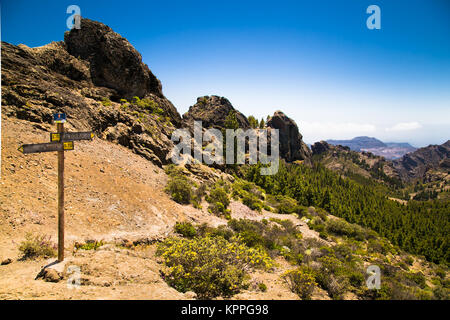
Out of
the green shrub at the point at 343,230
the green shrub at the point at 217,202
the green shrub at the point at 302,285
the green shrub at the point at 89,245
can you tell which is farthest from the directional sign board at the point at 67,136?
the green shrub at the point at 343,230

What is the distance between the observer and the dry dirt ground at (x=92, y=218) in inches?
265

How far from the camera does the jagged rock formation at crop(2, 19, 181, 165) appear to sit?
1852 centimetres

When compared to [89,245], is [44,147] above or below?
above

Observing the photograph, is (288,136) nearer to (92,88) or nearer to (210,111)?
(210,111)

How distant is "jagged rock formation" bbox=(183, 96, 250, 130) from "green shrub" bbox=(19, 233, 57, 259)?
223 feet

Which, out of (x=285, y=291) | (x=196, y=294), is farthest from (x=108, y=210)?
(x=285, y=291)

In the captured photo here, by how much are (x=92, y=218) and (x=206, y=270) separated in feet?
25.1

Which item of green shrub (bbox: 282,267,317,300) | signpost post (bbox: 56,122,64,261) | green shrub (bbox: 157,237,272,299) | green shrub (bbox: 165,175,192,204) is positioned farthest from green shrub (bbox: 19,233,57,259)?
green shrub (bbox: 165,175,192,204)

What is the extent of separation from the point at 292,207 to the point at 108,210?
28.8m

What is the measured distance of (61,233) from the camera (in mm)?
7445

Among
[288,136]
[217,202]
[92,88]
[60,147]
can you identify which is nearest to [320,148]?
[288,136]

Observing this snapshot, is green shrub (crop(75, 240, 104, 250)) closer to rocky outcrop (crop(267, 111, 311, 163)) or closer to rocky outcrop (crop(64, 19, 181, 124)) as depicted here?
rocky outcrop (crop(64, 19, 181, 124))

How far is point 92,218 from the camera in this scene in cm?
1163

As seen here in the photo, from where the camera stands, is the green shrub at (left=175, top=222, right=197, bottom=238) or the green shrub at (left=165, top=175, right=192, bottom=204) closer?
the green shrub at (left=175, top=222, right=197, bottom=238)
